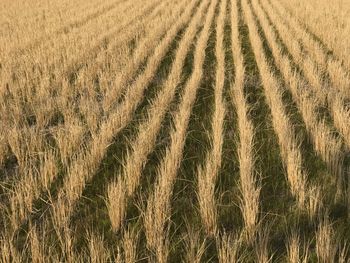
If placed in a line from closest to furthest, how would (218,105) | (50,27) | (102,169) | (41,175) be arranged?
(41,175), (102,169), (218,105), (50,27)

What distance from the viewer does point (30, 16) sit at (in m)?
15.6

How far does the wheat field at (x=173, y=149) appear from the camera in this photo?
3273 millimetres

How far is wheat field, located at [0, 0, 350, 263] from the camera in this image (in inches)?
129

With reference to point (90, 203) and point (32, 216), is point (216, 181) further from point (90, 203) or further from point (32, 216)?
point (32, 216)

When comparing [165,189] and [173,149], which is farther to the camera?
[173,149]

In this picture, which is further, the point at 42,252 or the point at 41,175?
the point at 41,175

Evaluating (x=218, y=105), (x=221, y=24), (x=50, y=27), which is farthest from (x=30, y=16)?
(x=218, y=105)

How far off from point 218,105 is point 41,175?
9.52 ft

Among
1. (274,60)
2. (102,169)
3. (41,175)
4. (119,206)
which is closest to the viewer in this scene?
(119,206)

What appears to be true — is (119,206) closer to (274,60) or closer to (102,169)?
(102,169)

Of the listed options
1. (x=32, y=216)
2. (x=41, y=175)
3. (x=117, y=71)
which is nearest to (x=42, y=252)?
(x=32, y=216)

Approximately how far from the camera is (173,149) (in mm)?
4598

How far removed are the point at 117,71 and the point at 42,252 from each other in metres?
5.54

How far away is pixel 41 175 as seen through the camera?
13.7ft
